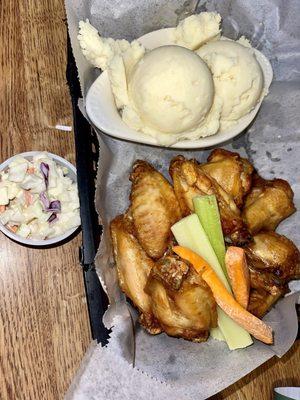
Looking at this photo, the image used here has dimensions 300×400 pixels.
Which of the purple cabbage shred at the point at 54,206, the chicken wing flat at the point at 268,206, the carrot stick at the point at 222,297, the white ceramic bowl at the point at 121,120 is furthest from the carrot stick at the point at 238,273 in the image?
the purple cabbage shred at the point at 54,206

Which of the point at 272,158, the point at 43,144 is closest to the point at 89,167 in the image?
the point at 43,144

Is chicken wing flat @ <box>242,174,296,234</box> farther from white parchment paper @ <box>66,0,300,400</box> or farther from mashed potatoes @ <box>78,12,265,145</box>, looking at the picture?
mashed potatoes @ <box>78,12,265,145</box>

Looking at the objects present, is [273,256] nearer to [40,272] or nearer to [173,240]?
[173,240]

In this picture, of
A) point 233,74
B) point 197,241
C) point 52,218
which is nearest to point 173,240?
point 197,241

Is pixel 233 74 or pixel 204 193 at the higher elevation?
pixel 233 74

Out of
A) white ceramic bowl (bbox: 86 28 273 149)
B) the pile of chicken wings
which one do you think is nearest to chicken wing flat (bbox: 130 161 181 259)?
the pile of chicken wings

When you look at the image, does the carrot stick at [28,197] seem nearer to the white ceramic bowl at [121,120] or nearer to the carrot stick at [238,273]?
the white ceramic bowl at [121,120]

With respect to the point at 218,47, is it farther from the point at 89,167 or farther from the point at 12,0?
the point at 12,0
